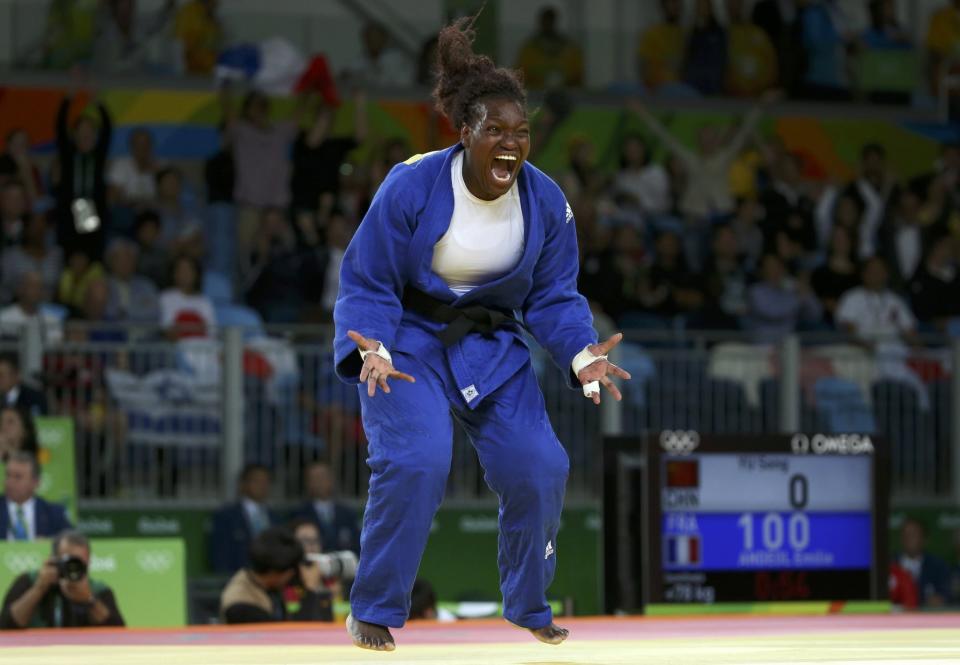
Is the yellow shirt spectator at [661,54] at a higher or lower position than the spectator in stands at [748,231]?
higher

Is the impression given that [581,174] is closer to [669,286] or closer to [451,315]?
[669,286]

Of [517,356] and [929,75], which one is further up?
[929,75]

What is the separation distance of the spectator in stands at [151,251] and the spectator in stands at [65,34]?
5.95 ft

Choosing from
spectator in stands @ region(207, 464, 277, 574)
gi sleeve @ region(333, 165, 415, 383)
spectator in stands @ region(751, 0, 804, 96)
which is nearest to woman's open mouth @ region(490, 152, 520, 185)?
gi sleeve @ region(333, 165, 415, 383)

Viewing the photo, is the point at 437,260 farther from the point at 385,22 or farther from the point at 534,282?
the point at 385,22

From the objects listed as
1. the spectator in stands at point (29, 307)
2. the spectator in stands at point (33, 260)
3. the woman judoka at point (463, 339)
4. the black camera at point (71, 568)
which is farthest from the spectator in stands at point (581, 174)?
the woman judoka at point (463, 339)

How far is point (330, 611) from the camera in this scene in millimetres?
9383

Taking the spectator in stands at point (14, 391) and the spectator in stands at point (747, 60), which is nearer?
the spectator in stands at point (14, 391)

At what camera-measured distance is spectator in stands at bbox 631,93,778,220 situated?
16094mm

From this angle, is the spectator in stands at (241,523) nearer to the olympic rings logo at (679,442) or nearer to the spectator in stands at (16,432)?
the spectator in stands at (16,432)

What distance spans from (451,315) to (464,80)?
2.44 feet

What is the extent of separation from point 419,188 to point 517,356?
604 millimetres

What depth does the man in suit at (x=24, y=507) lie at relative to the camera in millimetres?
10672

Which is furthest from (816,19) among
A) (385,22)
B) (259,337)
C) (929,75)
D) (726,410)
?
(259,337)
